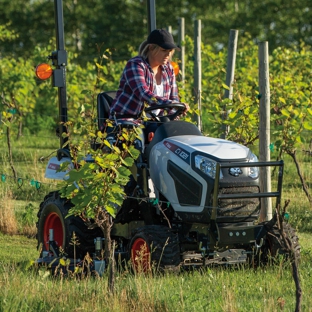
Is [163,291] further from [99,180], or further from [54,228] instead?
[54,228]

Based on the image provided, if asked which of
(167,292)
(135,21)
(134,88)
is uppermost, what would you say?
(135,21)

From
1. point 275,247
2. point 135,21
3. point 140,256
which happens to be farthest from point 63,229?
point 135,21

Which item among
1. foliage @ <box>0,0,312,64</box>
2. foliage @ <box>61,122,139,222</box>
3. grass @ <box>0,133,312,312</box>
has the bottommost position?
grass @ <box>0,133,312,312</box>

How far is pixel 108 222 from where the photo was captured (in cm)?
603

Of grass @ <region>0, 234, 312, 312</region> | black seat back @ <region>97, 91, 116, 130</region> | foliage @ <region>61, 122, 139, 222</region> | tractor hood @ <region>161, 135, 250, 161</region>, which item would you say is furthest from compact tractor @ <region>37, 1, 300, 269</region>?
black seat back @ <region>97, 91, 116, 130</region>

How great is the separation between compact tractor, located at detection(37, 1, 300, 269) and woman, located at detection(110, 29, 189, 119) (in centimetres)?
23

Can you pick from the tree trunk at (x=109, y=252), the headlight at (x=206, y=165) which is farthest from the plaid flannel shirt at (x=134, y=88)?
the tree trunk at (x=109, y=252)

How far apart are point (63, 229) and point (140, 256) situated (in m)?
0.96

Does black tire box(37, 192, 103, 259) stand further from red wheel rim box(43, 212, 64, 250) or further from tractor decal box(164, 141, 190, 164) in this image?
tractor decal box(164, 141, 190, 164)

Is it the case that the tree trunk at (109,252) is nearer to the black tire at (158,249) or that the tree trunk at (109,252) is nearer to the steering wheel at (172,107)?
the black tire at (158,249)

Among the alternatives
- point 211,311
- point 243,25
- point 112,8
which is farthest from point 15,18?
point 211,311

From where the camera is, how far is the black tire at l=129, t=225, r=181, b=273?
20.9ft

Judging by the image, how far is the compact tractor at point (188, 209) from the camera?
6.41 meters

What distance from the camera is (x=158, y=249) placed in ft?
21.0
